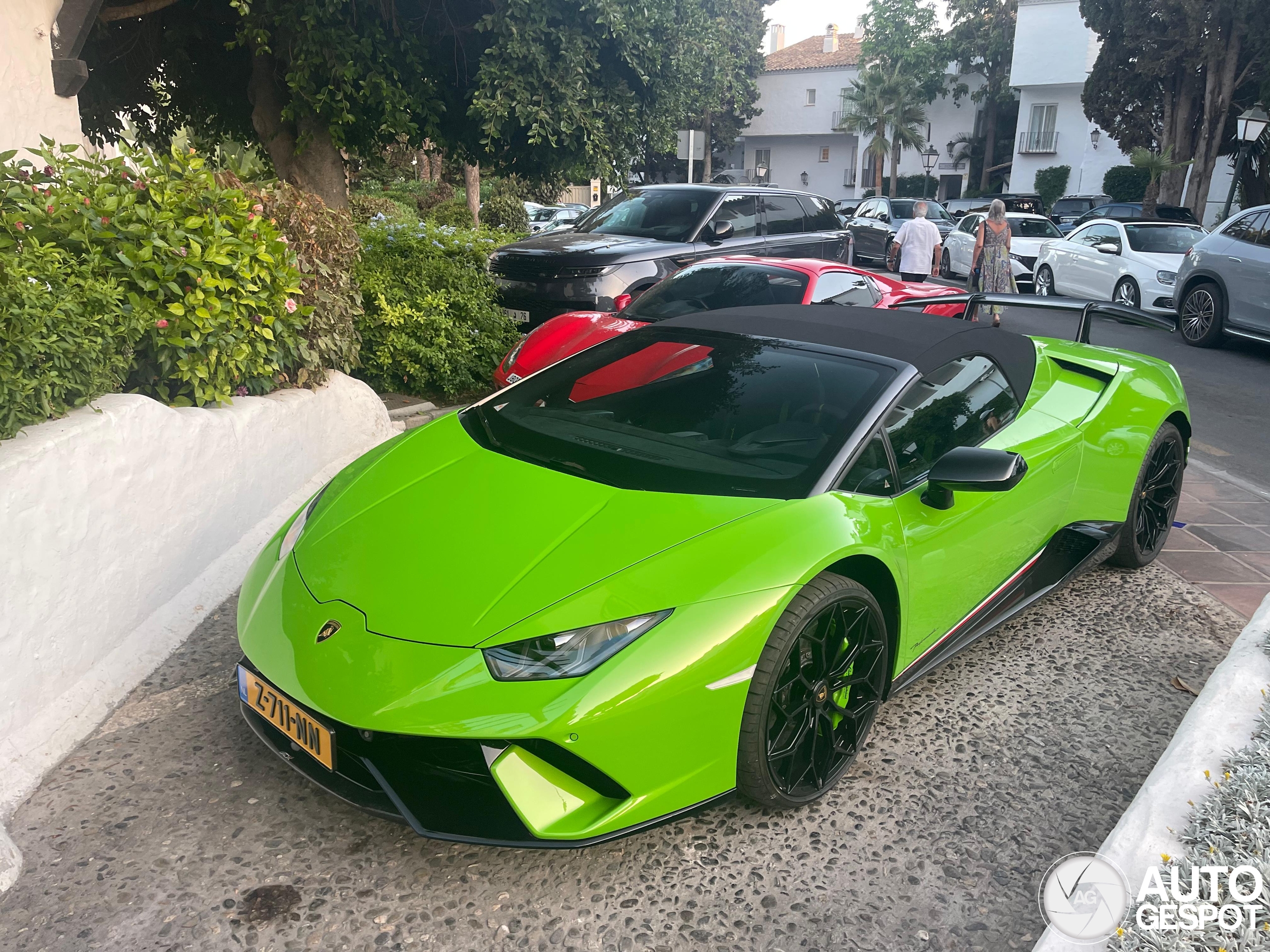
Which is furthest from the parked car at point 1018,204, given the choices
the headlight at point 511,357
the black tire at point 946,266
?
the headlight at point 511,357

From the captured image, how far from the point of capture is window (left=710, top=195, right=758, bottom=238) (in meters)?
9.91

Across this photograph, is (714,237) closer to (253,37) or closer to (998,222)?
(998,222)

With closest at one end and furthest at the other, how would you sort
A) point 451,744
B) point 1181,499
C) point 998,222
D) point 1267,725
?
1. point 451,744
2. point 1267,725
3. point 1181,499
4. point 998,222

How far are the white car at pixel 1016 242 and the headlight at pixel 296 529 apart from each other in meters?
14.2

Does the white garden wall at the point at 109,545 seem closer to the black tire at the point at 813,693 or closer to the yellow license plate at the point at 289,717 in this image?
the yellow license plate at the point at 289,717

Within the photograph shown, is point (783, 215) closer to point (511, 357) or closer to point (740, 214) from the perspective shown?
point (740, 214)

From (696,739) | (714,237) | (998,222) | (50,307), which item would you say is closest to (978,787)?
(696,739)

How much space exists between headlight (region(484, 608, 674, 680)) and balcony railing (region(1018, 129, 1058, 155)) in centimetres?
4785

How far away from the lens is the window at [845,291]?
6758mm

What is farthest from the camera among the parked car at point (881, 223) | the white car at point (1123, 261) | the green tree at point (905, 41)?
the green tree at point (905, 41)

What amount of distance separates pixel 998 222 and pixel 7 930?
11.1m

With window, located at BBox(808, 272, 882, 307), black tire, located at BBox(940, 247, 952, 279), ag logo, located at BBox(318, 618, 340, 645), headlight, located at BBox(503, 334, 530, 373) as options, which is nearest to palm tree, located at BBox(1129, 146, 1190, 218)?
black tire, located at BBox(940, 247, 952, 279)

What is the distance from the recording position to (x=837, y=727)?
2963 mm

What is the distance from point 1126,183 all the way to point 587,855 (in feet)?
137
